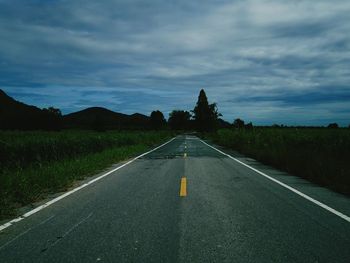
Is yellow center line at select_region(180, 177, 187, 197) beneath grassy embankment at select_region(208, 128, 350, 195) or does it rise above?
beneath

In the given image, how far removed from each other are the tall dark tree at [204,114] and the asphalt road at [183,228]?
3416 inches

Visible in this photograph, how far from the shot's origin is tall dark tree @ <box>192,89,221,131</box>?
327ft

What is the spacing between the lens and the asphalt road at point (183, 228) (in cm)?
471

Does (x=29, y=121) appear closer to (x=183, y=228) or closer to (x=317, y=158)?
(x=317, y=158)

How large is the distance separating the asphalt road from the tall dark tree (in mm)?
86765

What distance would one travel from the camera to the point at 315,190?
1009 centimetres

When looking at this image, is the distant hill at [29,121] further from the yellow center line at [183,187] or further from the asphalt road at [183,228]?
the asphalt road at [183,228]

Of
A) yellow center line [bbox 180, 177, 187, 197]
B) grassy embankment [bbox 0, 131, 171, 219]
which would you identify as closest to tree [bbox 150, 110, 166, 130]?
grassy embankment [bbox 0, 131, 171, 219]

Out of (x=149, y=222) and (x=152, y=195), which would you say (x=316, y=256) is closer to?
(x=149, y=222)

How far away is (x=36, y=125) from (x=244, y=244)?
7992 centimetres

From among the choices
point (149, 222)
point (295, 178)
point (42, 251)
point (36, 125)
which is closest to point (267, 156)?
point (295, 178)

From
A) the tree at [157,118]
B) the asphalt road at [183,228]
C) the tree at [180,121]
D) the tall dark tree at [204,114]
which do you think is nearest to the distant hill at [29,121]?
the tall dark tree at [204,114]

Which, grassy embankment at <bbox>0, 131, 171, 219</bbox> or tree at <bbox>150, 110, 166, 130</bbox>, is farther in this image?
tree at <bbox>150, 110, 166, 130</bbox>

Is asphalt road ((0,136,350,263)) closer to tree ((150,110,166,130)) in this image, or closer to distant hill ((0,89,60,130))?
distant hill ((0,89,60,130))
